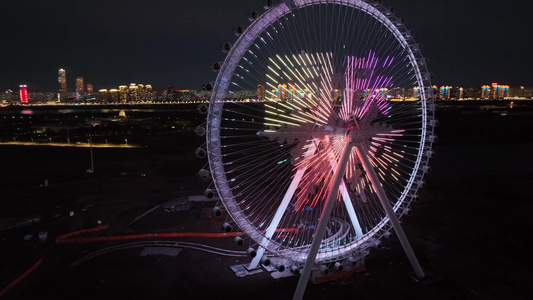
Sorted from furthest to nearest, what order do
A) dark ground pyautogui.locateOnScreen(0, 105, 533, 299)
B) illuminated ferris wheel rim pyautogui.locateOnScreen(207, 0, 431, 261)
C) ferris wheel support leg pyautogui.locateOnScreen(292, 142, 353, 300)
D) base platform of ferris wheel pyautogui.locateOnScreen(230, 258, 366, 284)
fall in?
base platform of ferris wheel pyautogui.locateOnScreen(230, 258, 366, 284) < dark ground pyautogui.locateOnScreen(0, 105, 533, 299) < ferris wheel support leg pyautogui.locateOnScreen(292, 142, 353, 300) < illuminated ferris wheel rim pyautogui.locateOnScreen(207, 0, 431, 261)

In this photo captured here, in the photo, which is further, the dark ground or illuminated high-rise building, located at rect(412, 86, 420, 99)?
illuminated high-rise building, located at rect(412, 86, 420, 99)

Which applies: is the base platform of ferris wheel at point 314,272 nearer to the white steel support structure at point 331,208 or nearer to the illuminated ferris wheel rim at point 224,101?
the illuminated ferris wheel rim at point 224,101

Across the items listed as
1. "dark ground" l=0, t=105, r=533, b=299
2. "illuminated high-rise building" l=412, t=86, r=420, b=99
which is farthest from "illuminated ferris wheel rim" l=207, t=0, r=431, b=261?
"illuminated high-rise building" l=412, t=86, r=420, b=99

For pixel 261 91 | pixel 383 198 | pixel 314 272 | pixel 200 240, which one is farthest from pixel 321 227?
pixel 200 240

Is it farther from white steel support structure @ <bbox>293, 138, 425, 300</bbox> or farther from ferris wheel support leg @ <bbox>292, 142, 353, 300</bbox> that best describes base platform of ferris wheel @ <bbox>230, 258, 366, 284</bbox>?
ferris wheel support leg @ <bbox>292, 142, 353, 300</bbox>

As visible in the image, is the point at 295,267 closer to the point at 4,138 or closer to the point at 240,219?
the point at 240,219

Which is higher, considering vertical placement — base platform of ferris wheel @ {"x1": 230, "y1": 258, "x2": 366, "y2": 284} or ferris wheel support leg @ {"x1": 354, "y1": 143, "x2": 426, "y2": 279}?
ferris wheel support leg @ {"x1": 354, "y1": 143, "x2": 426, "y2": 279}

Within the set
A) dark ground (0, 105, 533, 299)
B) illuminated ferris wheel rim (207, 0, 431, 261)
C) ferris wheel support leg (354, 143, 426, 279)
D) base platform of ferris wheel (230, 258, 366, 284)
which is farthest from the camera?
base platform of ferris wheel (230, 258, 366, 284)

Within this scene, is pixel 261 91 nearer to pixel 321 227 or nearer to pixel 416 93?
pixel 321 227
